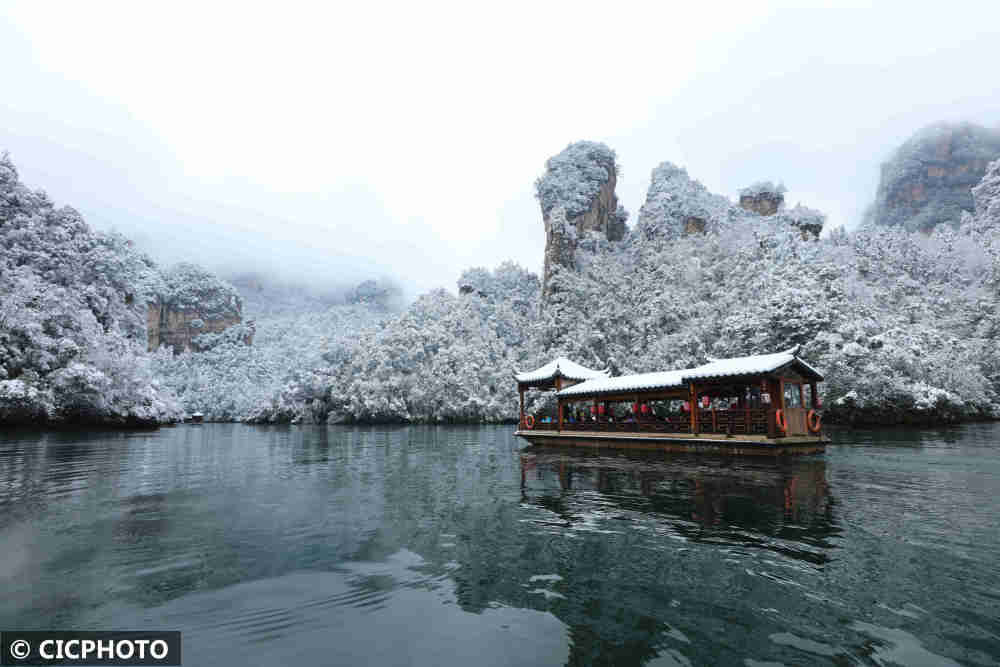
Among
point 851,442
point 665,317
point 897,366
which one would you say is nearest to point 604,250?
point 665,317

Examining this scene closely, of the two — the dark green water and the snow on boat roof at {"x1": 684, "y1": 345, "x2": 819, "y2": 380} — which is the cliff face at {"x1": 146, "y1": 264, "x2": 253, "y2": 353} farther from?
the dark green water

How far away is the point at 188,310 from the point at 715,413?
172307mm

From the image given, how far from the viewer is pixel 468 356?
69.0 m

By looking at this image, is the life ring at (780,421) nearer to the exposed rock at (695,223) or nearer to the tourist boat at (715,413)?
the tourist boat at (715,413)

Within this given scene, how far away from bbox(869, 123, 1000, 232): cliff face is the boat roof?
118597mm

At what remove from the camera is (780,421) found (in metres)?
18.1

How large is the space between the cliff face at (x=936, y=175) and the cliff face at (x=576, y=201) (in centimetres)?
7030

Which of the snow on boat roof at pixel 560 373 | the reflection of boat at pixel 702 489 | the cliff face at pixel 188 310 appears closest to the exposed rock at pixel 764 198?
the snow on boat roof at pixel 560 373

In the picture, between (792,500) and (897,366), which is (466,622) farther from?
(897,366)

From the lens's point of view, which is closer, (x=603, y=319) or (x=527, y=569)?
(x=527, y=569)

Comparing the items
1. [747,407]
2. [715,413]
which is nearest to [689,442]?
[715,413]

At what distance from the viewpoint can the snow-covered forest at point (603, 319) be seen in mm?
37156

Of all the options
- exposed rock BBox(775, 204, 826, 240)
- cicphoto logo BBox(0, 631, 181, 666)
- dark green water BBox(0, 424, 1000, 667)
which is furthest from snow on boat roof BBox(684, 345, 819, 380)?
exposed rock BBox(775, 204, 826, 240)

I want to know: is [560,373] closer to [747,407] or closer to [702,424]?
[702,424]
